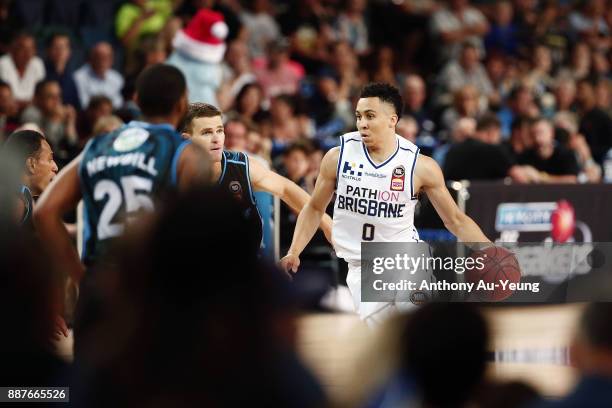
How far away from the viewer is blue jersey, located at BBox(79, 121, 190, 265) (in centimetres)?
528

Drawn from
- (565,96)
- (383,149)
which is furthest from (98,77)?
(565,96)

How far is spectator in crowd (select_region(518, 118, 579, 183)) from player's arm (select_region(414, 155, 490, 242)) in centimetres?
588

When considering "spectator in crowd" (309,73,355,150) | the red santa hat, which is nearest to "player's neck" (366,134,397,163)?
the red santa hat

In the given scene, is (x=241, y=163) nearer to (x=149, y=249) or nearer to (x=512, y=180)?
(x=149, y=249)

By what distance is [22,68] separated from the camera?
45.0 ft

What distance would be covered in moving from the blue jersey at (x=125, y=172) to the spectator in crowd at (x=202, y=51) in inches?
298

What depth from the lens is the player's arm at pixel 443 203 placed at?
811cm

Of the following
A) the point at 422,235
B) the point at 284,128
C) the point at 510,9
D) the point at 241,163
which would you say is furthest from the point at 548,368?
the point at 510,9

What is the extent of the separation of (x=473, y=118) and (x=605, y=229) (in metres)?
3.05

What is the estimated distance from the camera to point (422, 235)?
478 inches

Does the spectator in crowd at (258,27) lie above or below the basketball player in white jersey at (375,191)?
above

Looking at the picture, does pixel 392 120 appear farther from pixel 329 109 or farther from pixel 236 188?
pixel 329 109

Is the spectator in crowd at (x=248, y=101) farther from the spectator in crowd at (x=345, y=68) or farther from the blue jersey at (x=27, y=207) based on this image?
the blue jersey at (x=27, y=207)

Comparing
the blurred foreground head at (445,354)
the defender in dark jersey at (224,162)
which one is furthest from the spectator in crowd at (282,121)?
Answer: the blurred foreground head at (445,354)
